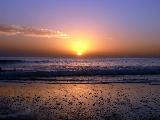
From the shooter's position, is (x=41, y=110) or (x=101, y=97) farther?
(x=101, y=97)

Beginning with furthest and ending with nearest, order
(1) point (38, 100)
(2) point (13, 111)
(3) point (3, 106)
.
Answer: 1. (1) point (38, 100)
2. (3) point (3, 106)
3. (2) point (13, 111)

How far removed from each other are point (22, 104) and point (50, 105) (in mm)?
1256

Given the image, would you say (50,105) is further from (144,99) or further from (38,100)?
(144,99)

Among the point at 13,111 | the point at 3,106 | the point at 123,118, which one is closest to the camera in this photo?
the point at 123,118

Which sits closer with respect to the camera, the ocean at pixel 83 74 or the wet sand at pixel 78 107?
the wet sand at pixel 78 107

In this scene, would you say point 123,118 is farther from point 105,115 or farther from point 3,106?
point 3,106

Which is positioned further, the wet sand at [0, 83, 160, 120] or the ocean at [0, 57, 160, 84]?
the ocean at [0, 57, 160, 84]

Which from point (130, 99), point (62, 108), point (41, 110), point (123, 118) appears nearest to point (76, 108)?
point (62, 108)

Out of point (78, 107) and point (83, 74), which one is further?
point (83, 74)

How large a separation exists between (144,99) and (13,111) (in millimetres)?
6493

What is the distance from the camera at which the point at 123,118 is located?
10812 mm

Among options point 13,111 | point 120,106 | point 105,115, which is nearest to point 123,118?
point 105,115

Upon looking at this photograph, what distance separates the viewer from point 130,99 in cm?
1500

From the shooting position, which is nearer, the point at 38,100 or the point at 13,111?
the point at 13,111
